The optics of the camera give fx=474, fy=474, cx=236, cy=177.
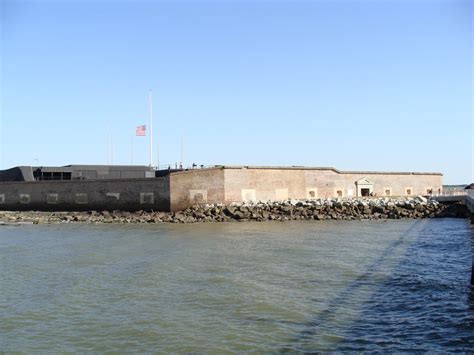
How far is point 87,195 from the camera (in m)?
32.8

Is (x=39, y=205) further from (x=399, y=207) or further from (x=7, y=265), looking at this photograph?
(x=399, y=207)

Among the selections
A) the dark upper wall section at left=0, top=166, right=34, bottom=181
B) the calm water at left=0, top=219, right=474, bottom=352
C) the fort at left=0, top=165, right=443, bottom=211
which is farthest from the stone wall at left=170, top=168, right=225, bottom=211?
the dark upper wall section at left=0, top=166, right=34, bottom=181

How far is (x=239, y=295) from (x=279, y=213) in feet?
63.0

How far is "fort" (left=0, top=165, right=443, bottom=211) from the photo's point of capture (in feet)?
101

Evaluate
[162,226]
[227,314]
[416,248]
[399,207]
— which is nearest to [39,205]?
[162,226]

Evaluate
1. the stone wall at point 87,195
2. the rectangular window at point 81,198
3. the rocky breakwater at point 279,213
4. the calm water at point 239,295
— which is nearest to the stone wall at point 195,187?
the stone wall at point 87,195

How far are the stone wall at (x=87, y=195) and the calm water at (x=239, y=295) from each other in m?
11.9

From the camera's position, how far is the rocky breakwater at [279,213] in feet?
92.2

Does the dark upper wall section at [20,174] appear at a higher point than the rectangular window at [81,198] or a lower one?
higher

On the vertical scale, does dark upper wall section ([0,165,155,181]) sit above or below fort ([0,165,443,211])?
above

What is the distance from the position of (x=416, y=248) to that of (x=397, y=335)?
31.7 ft

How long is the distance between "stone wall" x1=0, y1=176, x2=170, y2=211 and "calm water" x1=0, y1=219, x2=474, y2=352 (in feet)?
39.0

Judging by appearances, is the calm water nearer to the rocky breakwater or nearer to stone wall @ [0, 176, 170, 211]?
the rocky breakwater

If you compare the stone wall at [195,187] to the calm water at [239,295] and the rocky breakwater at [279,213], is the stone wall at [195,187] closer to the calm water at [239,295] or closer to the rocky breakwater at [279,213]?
Result: the rocky breakwater at [279,213]
